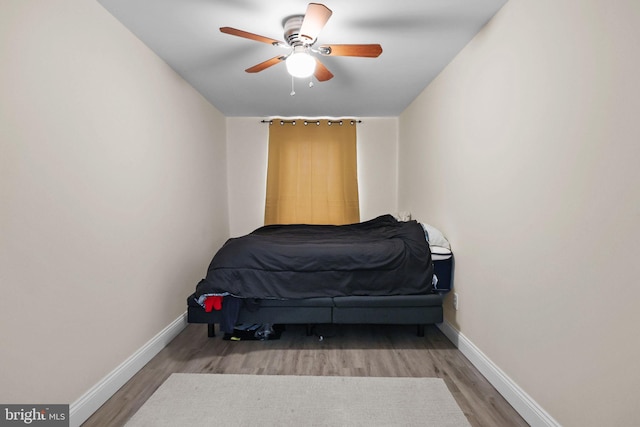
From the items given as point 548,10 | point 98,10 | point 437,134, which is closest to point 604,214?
point 548,10

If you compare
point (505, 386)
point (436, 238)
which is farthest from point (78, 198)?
point (505, 386)

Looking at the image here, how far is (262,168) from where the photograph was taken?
14.9 feet

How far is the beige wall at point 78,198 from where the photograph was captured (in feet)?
4.34

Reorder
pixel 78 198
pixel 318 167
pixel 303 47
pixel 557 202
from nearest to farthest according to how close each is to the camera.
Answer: pixel 557 202 < pixel 78 198 < pixel 303 47 < pixel 318 167

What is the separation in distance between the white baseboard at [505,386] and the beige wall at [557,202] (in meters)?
0.05

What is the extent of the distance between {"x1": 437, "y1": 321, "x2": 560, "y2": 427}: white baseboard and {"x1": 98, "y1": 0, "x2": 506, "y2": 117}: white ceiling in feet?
7.39

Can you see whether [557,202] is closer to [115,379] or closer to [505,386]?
[505,386]

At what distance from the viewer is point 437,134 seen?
9.64ft

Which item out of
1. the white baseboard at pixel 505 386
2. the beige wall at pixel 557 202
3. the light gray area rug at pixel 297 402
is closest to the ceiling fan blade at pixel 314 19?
the beige wall at pixel 557 202

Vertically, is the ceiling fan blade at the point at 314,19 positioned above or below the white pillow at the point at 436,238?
above

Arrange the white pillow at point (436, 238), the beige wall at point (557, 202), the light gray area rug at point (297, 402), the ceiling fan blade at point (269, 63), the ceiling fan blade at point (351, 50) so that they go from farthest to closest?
the white pillow at point (436, 238), the ceiling fan blade at point (269, 63), the ceiling fan blade at point (351, 50), the light gray area rug at point (297, 402), the beige wall at point (557, 202)

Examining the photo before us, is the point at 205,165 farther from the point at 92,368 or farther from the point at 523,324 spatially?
the point at 523,324

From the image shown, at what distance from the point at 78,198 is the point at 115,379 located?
3.77ft

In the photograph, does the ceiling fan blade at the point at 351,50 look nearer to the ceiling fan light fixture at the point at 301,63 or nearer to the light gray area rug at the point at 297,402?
the ceiling fan light fixture at the point at 301,63
